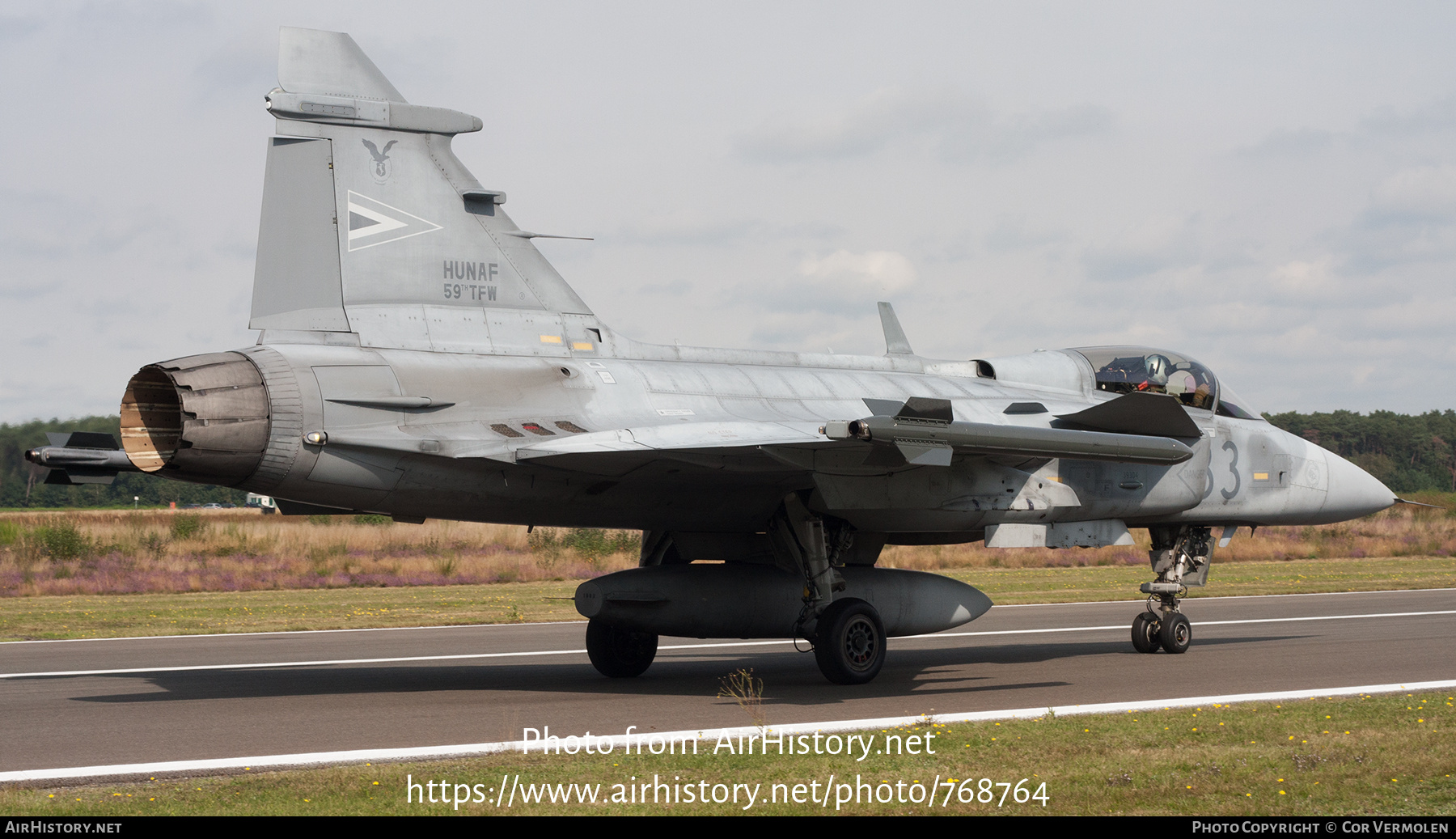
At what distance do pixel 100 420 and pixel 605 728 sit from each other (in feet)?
88.9

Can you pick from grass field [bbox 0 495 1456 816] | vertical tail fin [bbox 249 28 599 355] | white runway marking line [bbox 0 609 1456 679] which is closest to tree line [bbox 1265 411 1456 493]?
grass field [bbox 0 495 1456 816]

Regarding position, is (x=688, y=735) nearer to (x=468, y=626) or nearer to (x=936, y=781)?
(x=936, y=781)

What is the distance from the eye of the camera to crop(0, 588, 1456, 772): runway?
9297 millimetres

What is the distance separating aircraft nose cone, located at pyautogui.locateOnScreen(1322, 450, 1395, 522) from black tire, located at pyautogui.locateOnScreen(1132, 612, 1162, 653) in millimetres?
2528

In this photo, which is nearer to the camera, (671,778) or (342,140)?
(671,778)

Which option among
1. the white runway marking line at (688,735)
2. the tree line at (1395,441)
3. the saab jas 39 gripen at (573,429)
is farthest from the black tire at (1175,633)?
the tree line at (1395,441)

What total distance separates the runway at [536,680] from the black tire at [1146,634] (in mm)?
125

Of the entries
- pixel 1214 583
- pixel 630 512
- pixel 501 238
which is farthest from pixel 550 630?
pixel 1214 583

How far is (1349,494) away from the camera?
1522 centimetres

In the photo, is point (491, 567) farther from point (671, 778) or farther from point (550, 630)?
point (671, 778)

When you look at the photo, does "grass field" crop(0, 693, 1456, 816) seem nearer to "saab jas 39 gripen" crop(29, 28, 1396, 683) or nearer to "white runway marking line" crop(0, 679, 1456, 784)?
"white runway marking line" crop(0, 679, 1456, 784)

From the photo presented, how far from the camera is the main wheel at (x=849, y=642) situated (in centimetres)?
1154

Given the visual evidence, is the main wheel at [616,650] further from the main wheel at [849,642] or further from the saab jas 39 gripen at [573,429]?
the main wheel at [849,642]

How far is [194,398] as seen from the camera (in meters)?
→ 9.31
